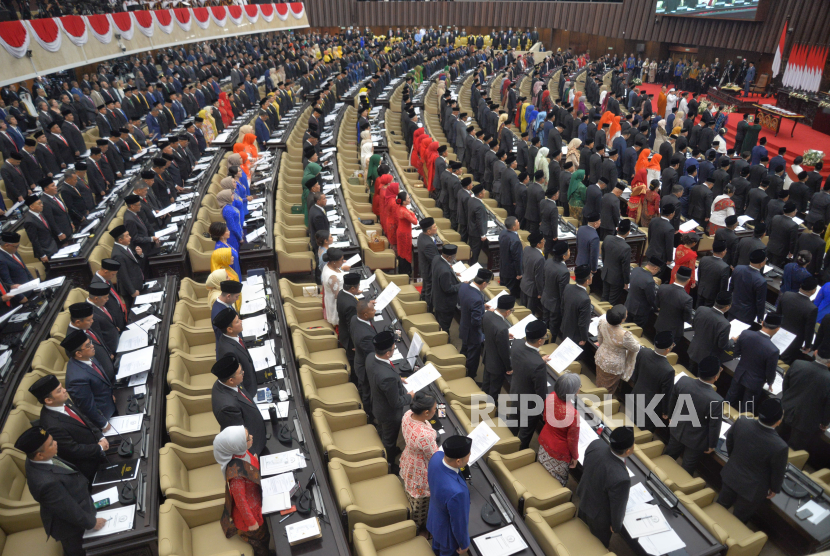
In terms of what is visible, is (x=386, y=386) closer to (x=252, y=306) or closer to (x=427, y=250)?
(x=252, y=306)

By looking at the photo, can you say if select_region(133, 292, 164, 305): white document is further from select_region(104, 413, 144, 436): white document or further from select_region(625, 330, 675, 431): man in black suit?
select_region(625, 330, 675, 431): man in black suit

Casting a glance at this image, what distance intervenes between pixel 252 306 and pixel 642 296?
17.1ft

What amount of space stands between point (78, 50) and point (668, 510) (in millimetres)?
18882

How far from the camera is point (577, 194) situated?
1036cm

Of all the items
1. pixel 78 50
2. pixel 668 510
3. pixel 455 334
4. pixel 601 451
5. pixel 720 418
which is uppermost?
pixel 78 50

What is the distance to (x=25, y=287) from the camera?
19.2 feet

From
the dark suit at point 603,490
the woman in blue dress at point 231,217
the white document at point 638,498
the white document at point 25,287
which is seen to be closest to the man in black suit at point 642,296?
the white document at point 638,498

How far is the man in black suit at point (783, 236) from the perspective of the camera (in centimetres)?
848

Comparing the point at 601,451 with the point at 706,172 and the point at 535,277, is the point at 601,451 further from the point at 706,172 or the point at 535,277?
the point at 706,172

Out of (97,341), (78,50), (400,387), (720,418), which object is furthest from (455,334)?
(78,50)

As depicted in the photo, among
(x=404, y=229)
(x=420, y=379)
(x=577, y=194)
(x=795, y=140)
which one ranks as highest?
(x=420, y=379)

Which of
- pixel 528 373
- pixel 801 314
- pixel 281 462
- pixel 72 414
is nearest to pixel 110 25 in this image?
pixel 72 414

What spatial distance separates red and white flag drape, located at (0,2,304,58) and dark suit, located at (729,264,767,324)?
16243 millimetres

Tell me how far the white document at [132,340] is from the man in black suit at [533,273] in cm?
523
